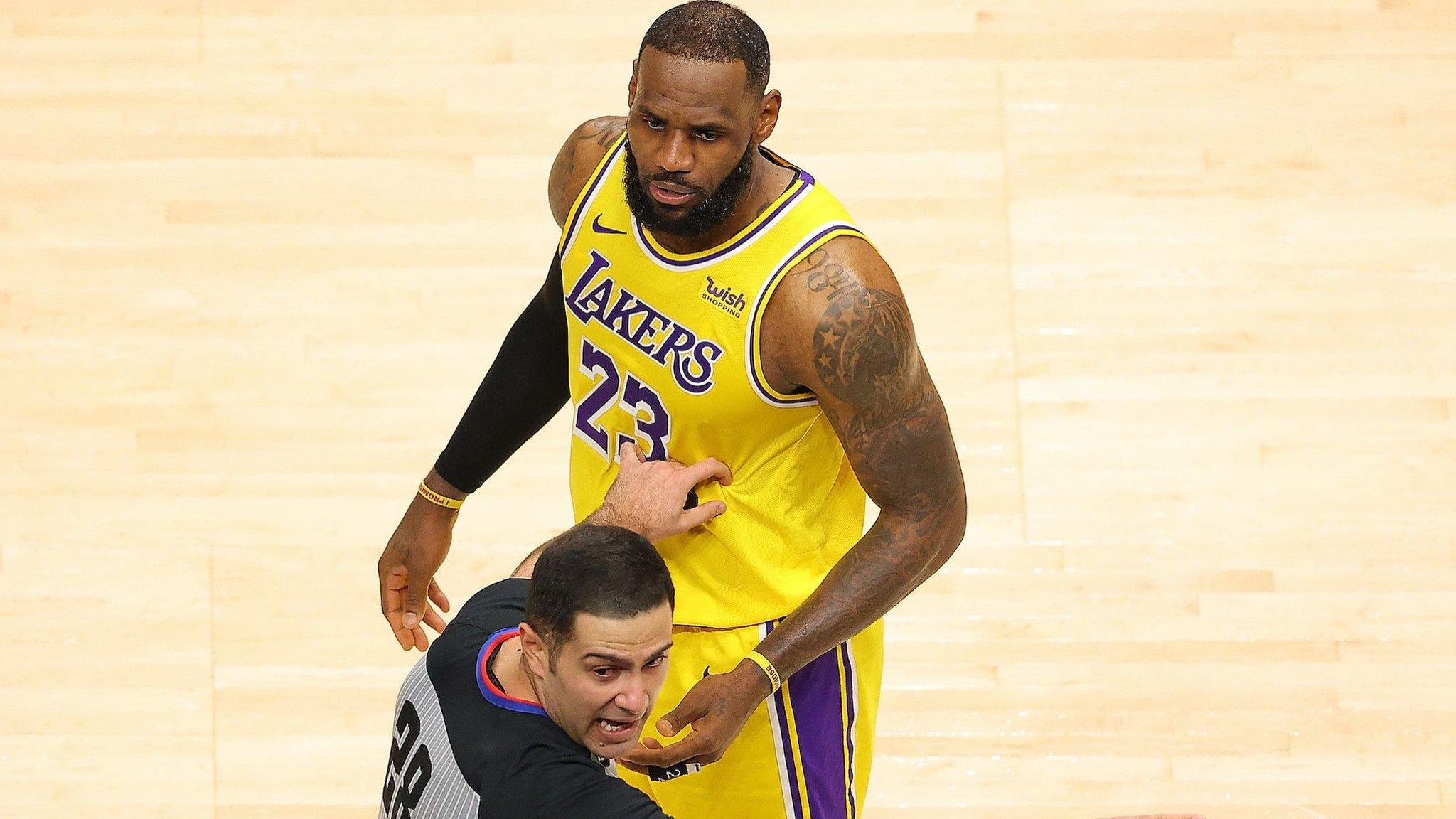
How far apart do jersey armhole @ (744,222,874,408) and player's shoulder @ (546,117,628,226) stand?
39 centimetres

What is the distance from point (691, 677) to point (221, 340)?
1963 millimetres

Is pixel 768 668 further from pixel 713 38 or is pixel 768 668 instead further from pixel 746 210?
Answer: pixel 713 38

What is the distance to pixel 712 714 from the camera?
1.98m

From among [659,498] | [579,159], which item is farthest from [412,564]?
[579,159]

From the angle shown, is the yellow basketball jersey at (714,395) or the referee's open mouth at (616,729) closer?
the referee's open mouth at (616,729)

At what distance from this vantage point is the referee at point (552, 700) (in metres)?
1.74

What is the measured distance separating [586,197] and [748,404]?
39 centimetres

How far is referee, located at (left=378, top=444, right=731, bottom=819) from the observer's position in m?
1.74

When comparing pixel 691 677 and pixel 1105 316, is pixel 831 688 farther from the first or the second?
pixel 1105 316

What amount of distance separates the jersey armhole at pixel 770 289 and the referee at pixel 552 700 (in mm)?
263

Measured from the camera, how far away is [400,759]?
1.89 metres

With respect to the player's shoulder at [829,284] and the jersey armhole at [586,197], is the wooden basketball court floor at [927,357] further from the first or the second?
the player's shoulder at [829,284]

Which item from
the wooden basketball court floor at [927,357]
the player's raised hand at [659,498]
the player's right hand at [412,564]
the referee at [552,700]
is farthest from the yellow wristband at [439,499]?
the wooden basketball court floor at [927,357]

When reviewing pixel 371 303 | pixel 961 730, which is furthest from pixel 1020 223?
pixel 371 303
